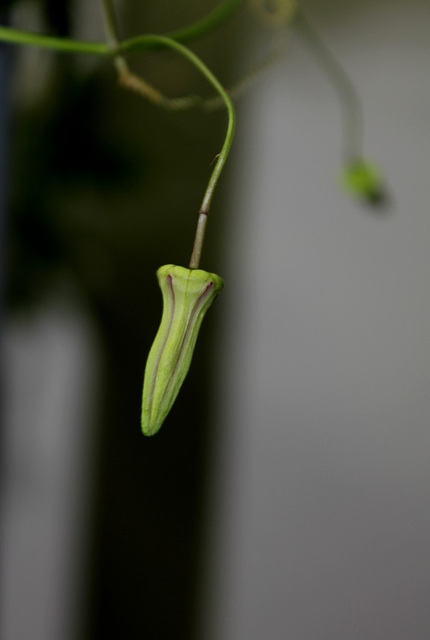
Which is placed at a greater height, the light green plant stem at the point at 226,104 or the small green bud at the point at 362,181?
the small green bud at the point at 362,181

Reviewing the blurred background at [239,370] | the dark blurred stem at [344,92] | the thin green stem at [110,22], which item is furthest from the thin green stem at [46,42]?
the dark blurred stem at [344,92]

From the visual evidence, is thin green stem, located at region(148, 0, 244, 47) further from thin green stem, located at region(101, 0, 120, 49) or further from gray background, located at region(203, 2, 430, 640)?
gray background, located at region(203, 2, 430, 640)

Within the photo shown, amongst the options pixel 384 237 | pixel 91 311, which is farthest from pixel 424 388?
pixel 91 311

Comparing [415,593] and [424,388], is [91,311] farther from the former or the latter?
[415,593]

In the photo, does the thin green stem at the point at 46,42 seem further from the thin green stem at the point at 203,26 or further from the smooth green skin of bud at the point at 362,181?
the smooth green skin of bud at the point at 362,181

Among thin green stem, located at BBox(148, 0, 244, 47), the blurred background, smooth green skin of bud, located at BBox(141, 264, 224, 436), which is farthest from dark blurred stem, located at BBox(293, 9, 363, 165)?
smooth green skin of bud, located at BBox(141, 264, 224, 436)
